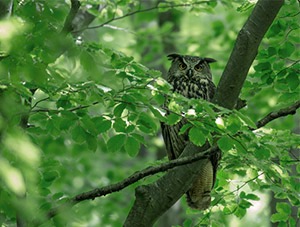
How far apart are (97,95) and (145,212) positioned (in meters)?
0.92

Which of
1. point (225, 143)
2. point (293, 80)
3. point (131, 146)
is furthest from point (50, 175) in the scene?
point (293, 80)

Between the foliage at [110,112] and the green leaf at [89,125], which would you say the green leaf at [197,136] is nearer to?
the foliage at [110,112]

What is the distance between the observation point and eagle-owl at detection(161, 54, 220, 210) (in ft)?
15.8

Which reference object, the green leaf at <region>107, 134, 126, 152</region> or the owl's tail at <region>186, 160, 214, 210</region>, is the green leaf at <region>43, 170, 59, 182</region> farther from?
the owl's tail at <region>186, 160, 214, 210</region>

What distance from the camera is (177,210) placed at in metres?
8.03

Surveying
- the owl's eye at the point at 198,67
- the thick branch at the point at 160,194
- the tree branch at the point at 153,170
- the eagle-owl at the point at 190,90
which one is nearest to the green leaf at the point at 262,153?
the tree branch at the point at 153,170

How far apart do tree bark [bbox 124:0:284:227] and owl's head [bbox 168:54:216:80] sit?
1990 millimetres

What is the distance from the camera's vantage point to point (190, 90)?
5.24 meters

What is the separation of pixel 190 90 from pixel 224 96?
77.9 inches

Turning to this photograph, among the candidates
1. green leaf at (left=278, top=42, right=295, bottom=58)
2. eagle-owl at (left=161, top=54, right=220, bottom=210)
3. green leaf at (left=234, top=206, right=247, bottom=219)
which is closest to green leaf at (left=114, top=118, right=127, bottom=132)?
green leaf at (left=234, top=206, right=247, bottom=219)

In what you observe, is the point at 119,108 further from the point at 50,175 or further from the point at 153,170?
the point at 50,175

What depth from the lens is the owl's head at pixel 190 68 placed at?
17.5ft

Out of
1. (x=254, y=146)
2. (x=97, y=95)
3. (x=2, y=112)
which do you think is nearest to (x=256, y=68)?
(x=254, y=146)

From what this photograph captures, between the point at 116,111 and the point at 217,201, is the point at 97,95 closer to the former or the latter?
the point at 116,111
